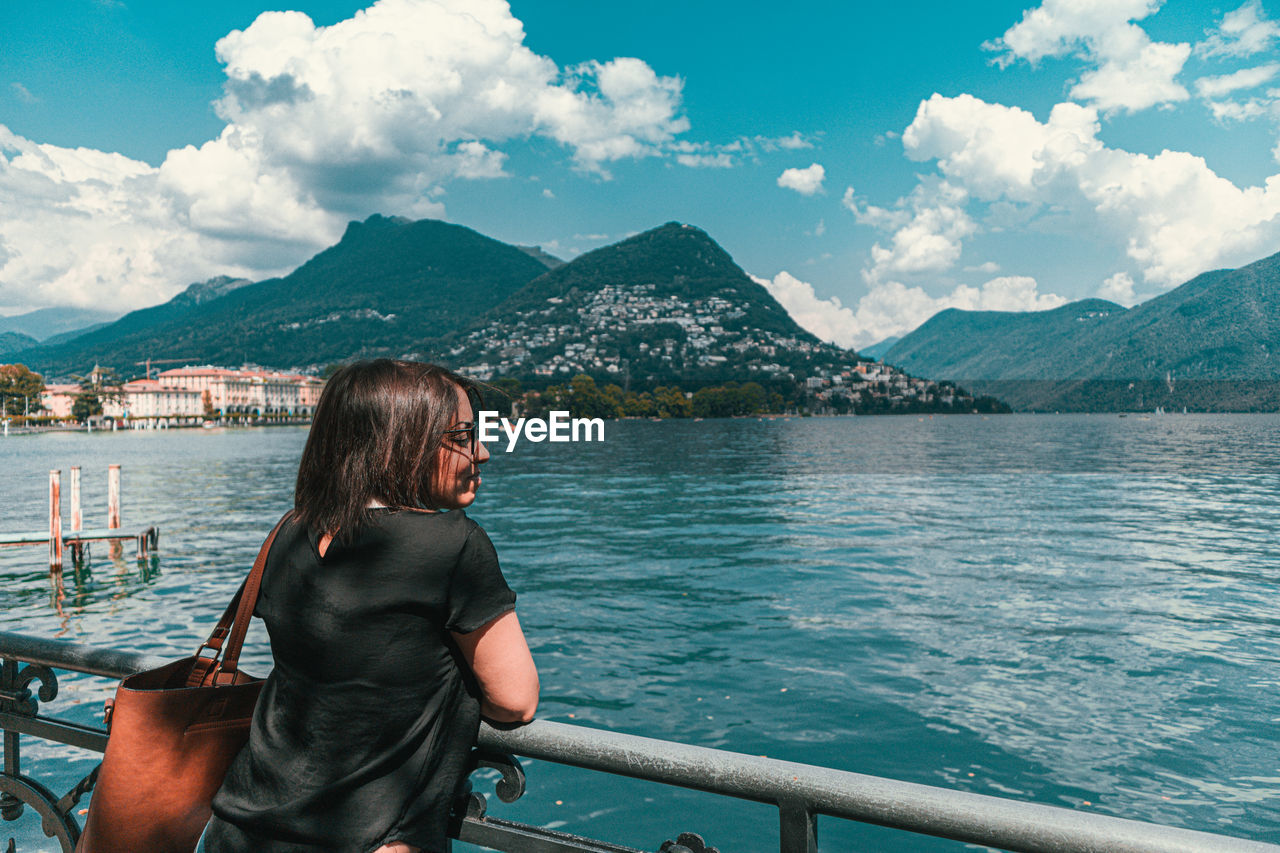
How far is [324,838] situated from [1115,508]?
1541 inches

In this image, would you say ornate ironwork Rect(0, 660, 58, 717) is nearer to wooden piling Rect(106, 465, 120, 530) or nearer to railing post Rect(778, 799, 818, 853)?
railing post Rect(778, 799, 818, 853)

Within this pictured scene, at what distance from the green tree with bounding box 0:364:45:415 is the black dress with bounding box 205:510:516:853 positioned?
20125 centimetres

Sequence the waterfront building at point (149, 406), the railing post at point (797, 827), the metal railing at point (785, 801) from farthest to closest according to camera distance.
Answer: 1. the waterfront building at point (149, 406)
2. the railing post at point (797, 827)
3. the metal railing at point (785, 801)

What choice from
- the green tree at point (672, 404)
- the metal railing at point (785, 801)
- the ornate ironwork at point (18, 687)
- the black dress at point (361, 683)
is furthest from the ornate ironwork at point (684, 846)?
the green tree at point (672, 404)

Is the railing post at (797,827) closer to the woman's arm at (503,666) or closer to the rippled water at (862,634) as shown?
the woman's arm at (503,666)

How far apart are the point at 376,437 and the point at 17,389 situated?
20305cm

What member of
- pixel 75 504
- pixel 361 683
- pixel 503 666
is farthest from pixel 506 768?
pixel 75 504

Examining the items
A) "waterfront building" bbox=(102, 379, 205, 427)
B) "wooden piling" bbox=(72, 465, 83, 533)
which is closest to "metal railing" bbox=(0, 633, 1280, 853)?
"wooden piling" bbox=(72, 465, 83, 533)

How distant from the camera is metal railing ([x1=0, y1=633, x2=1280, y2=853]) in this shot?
5.01 ft

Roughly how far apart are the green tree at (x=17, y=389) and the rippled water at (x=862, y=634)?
518ft

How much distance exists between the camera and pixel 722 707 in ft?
36.3

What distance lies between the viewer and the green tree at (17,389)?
163 m

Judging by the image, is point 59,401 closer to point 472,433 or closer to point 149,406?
point 149,406

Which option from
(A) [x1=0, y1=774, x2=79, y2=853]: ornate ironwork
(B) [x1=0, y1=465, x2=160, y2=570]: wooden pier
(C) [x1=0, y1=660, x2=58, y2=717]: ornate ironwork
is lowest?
(B) [x1=0, y1=465, x2=160, y2=570]: wooden pier
